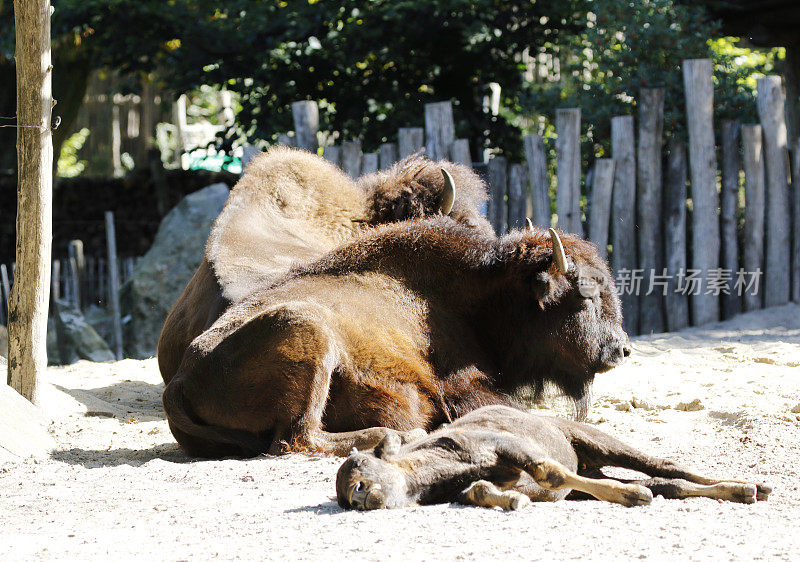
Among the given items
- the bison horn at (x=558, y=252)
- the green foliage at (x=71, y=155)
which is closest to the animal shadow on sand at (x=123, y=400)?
the bison horn at (x=558, y=252)

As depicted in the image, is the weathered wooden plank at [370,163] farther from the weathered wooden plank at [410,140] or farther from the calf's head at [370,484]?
the calf's head at [370,484]

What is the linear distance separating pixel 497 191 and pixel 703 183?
1951 millimetres

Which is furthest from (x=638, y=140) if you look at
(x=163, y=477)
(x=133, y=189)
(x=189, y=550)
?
(x=133, y=189)

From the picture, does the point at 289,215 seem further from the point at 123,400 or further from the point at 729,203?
the point at 729,203

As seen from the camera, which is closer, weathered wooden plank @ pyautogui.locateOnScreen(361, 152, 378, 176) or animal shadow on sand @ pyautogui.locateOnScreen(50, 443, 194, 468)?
animal shadow on sand @ pyautogui.locateOnScreen(50, 443, 194, 468)

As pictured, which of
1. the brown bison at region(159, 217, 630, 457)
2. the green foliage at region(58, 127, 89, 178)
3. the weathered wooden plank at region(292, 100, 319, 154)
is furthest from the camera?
the green foliage at region(58, 127, 89, 178)

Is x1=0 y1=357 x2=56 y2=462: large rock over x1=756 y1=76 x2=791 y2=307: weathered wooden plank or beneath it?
beneath

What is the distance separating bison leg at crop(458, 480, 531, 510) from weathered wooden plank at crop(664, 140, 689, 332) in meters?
6.21

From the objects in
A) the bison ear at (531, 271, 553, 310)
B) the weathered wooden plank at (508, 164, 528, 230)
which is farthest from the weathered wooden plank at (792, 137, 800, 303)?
the bison ear at (531, 271, 553, 310)

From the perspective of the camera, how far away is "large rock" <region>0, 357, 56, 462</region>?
4402 millimetres

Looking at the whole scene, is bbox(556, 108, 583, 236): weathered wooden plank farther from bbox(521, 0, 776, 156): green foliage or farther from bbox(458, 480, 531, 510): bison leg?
bbox(458, 480, 531, 510): bison leg

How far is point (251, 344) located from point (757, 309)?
6207 mm

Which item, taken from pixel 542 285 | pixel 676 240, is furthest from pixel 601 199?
pixel 542 285

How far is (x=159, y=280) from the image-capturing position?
1055 cm
